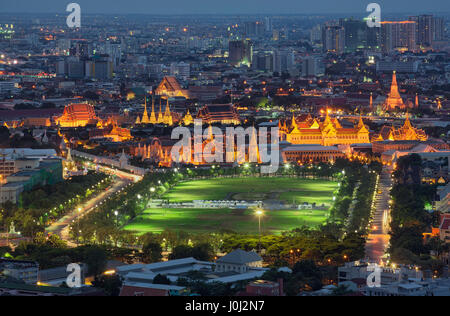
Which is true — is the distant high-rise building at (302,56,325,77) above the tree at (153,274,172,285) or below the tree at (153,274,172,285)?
below

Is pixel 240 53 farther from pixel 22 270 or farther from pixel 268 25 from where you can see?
pixel 22 270

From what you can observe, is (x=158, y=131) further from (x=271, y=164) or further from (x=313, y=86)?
(x=313, y=86)

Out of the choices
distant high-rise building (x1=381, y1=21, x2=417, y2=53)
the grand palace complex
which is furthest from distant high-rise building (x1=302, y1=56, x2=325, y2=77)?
the grand palace complex

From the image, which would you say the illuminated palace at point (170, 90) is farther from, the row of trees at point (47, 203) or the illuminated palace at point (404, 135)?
the row of trees at point (47, 203)

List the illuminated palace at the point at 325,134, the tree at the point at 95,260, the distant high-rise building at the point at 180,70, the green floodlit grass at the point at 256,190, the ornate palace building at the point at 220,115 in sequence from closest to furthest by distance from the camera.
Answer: the tree at the point at 95,260 < the green floodlit grass at the point at 256,190 < the illuminated palace at the point at 325,134 < the ornate palace building at the point at 220,115 < the distant high-rise building at the point at 180,70

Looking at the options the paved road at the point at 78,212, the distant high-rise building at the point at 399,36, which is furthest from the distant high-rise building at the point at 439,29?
the paved road at the point at 78,212

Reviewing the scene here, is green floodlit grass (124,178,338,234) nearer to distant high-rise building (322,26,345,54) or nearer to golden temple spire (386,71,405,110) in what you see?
golden temple spire (386,71,405,110)

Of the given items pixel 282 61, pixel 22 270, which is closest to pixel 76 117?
pixel 22 270
